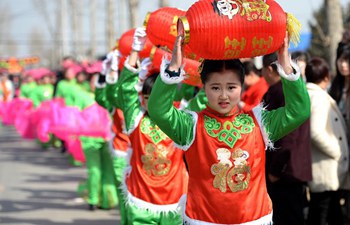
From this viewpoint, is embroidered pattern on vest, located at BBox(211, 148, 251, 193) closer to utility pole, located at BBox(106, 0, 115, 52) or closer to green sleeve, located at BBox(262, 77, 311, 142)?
green sleeve, located at BBox(262, 77, 311, 142)

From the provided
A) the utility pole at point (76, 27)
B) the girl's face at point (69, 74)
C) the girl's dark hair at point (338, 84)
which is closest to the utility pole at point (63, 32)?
the utility pole at point (76, 27)

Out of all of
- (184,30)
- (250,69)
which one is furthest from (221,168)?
(250,69)

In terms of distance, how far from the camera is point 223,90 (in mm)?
3834

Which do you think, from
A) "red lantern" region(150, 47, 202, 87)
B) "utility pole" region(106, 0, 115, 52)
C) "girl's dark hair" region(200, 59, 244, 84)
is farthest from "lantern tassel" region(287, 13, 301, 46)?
"utility pole" region(106, 0, 115, 52)

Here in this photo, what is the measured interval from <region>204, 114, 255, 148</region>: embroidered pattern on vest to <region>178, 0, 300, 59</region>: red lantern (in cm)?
40

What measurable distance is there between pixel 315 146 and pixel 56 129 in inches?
250

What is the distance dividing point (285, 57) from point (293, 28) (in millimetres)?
185

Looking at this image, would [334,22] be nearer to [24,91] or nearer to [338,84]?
[338,84]

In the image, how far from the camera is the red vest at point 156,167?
5.23 meters

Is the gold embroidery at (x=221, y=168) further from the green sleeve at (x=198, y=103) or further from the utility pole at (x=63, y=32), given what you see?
the utility pole at (x=63, y=32)

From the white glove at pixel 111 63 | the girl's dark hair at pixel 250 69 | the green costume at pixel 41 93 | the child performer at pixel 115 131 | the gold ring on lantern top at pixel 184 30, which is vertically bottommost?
the green costume at pixel 41 93

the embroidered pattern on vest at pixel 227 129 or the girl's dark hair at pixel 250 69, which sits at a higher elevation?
the embroidered pattern on vest at pixel 227 129

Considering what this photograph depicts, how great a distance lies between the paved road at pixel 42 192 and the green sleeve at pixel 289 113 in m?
4.45

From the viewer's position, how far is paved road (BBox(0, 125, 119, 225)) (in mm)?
8414
